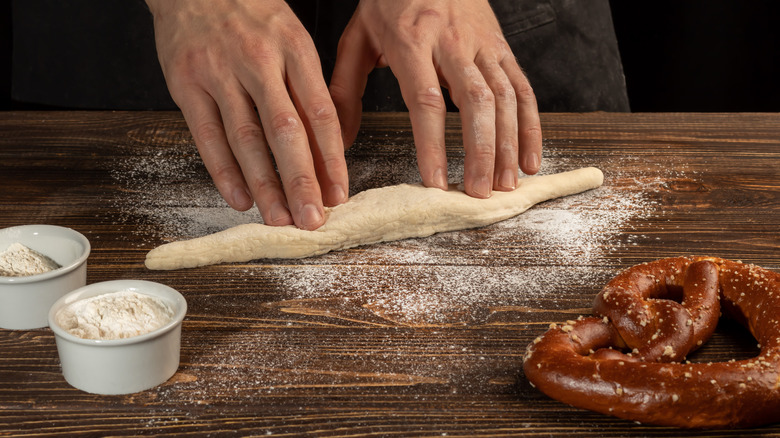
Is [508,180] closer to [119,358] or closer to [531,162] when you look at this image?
[531,162]

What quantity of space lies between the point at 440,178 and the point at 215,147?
54 centimetres

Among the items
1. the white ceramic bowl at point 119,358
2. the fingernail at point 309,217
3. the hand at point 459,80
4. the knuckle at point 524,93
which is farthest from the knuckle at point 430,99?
the white ceramic bowl at point 119,358

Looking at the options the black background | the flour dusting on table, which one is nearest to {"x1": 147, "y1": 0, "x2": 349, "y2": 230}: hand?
the flour dusting on table

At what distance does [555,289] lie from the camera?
1494 mm

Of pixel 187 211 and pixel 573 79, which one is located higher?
pixel 573 79

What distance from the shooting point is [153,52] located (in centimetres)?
265

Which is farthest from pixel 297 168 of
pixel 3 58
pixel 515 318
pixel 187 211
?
pixel 3 58

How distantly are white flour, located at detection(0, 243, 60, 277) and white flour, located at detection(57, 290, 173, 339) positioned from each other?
0.18 meters

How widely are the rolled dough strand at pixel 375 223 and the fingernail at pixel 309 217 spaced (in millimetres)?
16

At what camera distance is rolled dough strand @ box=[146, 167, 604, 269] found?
5.13ft

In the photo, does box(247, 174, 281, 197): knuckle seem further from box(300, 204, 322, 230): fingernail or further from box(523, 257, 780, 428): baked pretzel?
box(523, 257, 780, 428): baked pretzel

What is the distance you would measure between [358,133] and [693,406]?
4.75 feet

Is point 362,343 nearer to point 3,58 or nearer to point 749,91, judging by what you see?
point 3,58

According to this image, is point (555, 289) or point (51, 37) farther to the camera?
point (51, 37)
